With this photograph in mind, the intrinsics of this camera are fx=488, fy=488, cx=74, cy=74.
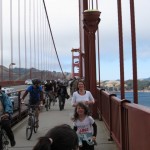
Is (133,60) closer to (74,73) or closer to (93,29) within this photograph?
(93,29)

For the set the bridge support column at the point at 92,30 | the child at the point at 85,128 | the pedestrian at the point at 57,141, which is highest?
the bridge support column at the point at 92,30

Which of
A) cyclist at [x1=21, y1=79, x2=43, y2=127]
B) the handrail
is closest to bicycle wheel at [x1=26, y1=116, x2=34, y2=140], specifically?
cyclist at [x1=21, y1=79, x2=43, y2=127]

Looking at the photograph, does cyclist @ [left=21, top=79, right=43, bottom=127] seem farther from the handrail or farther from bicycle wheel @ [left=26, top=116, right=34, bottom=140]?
the handrail

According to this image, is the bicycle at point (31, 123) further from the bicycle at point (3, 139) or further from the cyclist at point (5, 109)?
the cyclist at point (5, 109)

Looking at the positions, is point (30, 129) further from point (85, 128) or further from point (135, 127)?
point (135, 127)

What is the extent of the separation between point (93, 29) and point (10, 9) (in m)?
8.64

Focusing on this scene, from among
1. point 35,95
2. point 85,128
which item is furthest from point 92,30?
point 85,128

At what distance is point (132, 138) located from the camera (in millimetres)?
6422

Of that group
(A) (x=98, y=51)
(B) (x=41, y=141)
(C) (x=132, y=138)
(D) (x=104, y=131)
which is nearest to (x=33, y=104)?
(D) (x=104, y=131)

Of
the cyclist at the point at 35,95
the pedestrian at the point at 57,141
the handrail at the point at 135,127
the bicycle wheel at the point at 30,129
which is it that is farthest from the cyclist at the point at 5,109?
the pedestrian at the point at 57,141

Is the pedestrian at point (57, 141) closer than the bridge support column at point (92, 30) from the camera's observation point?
Yes

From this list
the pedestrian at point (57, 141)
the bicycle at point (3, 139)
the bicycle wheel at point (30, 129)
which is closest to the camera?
the pedestrian at point (57, 141)

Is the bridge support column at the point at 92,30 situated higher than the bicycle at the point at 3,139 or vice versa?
the bridge support column at the point at 92,30

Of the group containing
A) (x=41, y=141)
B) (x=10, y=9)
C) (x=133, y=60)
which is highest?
(x=10, y=9)
